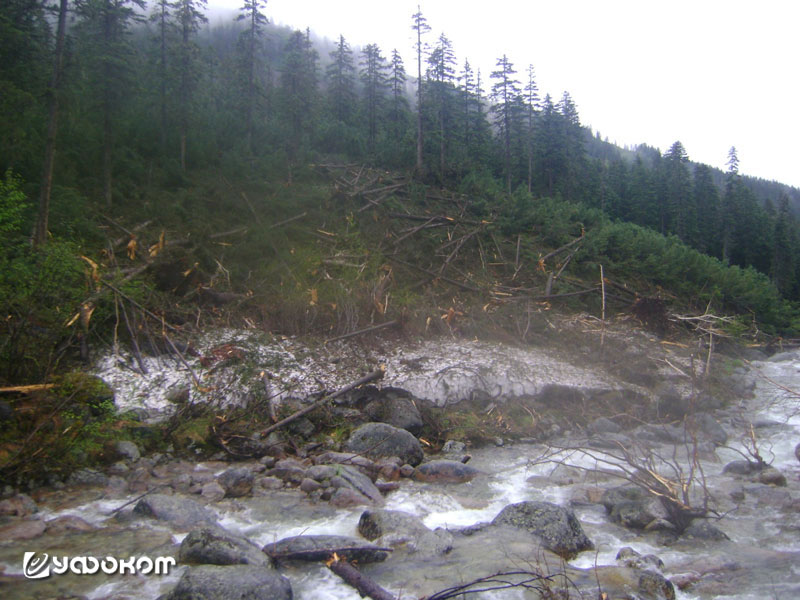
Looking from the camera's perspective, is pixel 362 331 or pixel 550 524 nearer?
pixel 550 524

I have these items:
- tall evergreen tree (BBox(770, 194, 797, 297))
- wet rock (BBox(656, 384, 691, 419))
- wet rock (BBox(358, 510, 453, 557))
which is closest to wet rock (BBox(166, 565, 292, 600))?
wet rock (BBox(358, 510, 453, 557))

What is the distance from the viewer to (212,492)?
7.15 metres

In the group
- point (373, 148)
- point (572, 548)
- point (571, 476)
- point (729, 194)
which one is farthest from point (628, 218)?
point (572, 548)

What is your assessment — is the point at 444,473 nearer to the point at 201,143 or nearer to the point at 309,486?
the point at 309,486

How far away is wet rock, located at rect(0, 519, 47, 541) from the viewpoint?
539cm

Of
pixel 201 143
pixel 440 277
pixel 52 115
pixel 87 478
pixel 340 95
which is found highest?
pixel 340 95

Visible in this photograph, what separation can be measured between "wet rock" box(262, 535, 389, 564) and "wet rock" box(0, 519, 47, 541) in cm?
244

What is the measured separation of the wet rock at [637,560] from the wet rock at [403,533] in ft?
6.22

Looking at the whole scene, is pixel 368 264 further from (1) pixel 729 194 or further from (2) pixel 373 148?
(1) pixel 729 194

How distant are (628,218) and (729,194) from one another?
842cm

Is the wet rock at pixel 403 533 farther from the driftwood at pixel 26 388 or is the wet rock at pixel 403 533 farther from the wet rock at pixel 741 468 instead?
the wet rock at pixel 741 468

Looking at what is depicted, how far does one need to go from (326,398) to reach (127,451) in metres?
3.53

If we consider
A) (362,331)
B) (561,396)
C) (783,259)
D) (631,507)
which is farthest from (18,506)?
(783,259)

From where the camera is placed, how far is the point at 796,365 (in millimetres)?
16500
